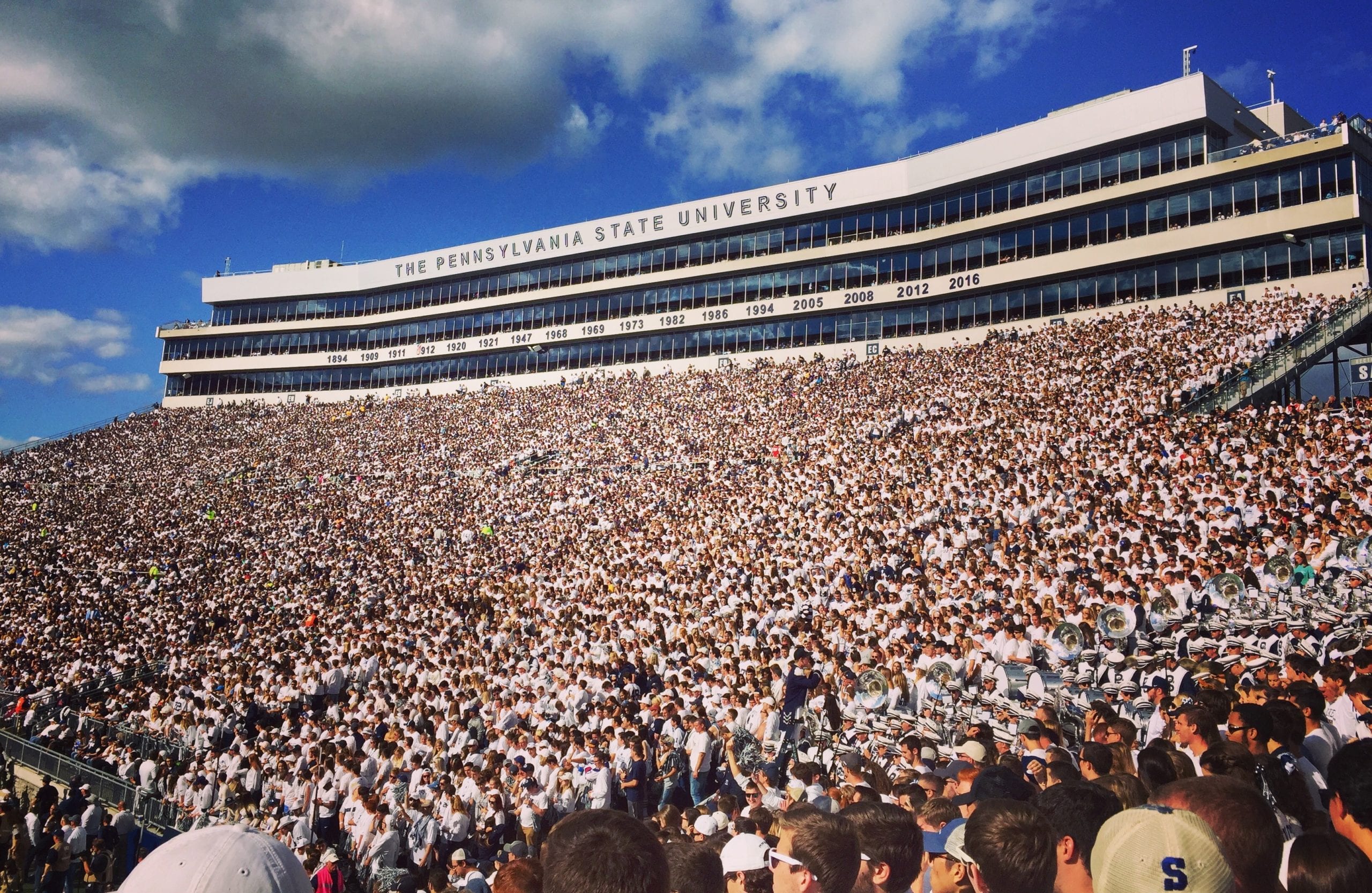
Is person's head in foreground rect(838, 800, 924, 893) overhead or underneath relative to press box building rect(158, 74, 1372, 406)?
underneath

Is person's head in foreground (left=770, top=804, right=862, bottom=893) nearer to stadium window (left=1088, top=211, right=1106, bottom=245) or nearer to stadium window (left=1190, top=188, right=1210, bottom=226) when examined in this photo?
stadium window (left=1190, top=188, right=1210, bottom=226)

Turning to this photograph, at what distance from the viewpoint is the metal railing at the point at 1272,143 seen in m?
28.6

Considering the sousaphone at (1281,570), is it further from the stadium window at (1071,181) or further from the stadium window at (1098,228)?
the stadium window at (1071,181)

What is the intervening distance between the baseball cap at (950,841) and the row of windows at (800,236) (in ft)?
115

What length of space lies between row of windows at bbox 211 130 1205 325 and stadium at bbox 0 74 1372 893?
9.4 inches

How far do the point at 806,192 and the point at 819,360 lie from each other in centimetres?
943

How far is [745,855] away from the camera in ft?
11.6

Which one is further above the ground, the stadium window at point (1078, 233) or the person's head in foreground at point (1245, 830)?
the stadium window at point (1078, 233)

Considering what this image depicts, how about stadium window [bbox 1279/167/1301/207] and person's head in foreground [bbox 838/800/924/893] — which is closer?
person's head in foreground [bbox 838/800/924/893]

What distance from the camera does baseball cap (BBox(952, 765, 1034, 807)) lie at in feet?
14.0

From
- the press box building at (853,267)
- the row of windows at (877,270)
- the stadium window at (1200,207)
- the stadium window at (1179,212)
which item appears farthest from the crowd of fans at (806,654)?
the row of windows at (877,270)

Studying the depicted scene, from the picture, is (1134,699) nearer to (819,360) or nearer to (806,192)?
(819,360)

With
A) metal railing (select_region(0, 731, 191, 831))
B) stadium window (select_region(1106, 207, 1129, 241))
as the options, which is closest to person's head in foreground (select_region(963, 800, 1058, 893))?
metal railing (select_region(0, 731, 191, 831))

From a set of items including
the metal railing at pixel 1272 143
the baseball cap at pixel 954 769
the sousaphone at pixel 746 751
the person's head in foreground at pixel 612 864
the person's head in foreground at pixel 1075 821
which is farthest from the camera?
the metal railing at pixel 1272 143
